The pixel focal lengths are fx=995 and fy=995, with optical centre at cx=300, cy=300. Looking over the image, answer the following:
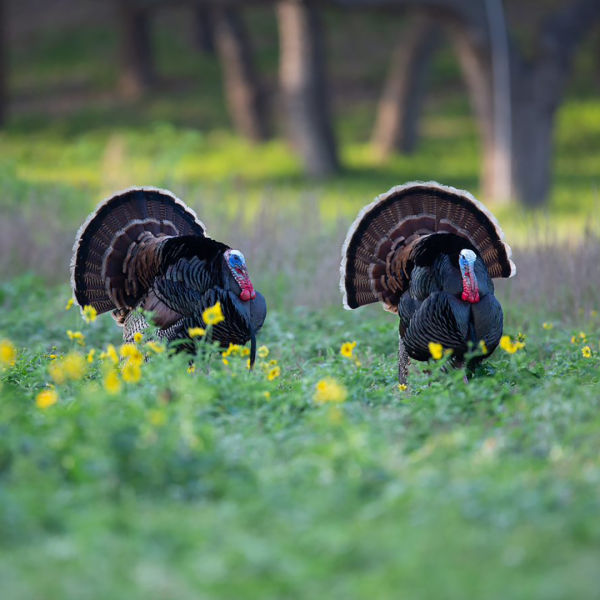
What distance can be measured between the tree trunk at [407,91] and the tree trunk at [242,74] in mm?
2366

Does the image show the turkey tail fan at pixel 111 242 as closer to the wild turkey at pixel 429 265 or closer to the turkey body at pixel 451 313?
the wild turkey at pixel 429 265

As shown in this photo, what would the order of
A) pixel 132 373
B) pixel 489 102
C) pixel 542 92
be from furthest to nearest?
pixel 489 102, pixel 542 92, pixel 132 373

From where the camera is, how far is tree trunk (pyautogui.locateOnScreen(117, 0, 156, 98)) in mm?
22547

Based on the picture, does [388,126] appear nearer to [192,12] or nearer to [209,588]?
[192,12]

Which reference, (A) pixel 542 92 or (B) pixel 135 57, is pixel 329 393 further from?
(B) pixel 135 57

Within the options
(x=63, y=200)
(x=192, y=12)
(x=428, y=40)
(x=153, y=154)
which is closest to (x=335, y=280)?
(x=63, y=200)

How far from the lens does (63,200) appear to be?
10469 millimetres

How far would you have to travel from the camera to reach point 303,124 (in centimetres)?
1669

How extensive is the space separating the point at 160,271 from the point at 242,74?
1369 cm

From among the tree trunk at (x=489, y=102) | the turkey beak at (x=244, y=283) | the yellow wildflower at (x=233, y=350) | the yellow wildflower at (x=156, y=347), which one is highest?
the tree trunk at (x=489, y=102)

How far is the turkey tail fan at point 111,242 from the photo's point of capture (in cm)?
598

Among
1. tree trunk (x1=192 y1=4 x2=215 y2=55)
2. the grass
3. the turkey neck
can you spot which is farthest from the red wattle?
tree trunk (x1=192 y1=4 x2=215 y2=55)

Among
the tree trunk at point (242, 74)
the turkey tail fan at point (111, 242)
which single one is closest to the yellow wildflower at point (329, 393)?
the turkey tail fan at point (111, 242)

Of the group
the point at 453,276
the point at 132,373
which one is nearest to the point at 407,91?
the point at 453,276
